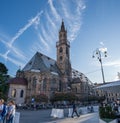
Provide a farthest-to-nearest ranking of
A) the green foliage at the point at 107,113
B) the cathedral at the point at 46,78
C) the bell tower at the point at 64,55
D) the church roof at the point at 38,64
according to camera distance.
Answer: the bell tower at the point at 64,55
the church roof at the point at 38,64
the cathedral at the point at 46,78
the green foliage at the point at 107,113

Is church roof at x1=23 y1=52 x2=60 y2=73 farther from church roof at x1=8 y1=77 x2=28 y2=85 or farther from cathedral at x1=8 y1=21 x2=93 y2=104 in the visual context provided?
church roof at x1=8 y1=77 x2=28 y2=85

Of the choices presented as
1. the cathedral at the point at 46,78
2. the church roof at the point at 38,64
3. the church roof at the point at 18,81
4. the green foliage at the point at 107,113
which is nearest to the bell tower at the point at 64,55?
the cathedral at the point at 46,78

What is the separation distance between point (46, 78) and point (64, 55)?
1706 cm

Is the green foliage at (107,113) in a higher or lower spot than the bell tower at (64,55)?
lower

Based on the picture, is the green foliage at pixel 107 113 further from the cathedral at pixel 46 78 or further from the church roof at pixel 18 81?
Result: the church roof at pixel 18 81

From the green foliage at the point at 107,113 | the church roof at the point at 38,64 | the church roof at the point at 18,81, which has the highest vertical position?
the church roof at the point at 38,64

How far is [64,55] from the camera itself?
69.6m

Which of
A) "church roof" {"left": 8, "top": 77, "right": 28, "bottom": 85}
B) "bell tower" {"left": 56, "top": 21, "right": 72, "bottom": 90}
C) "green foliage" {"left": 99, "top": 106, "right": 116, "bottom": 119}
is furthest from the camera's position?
"bell tower" {"left": 56, "top": 21, "right": 72, "bottom": 90}

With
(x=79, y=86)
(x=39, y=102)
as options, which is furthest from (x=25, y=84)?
(x=79, y=86)

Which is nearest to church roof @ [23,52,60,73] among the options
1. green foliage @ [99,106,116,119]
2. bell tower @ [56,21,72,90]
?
bell tower @ [56,21,72,90]

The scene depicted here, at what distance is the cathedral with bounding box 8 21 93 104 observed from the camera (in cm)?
5185

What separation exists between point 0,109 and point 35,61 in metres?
49.5

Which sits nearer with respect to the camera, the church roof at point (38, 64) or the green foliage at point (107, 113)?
the green foliage at point (107, 113)

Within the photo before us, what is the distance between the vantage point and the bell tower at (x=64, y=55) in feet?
222
